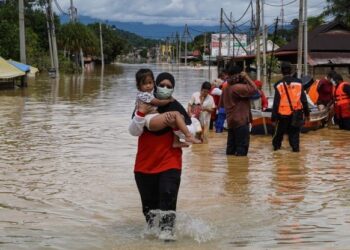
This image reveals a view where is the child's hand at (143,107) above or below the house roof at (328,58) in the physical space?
below

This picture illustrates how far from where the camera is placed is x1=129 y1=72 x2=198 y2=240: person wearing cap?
19.0 feet

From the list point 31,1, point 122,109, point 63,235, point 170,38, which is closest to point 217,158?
point 63,235

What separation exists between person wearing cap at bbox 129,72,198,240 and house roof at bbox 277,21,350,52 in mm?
40146

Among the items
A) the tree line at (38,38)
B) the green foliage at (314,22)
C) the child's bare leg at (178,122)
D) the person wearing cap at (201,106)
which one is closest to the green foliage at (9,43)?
the tree line at (38,38)

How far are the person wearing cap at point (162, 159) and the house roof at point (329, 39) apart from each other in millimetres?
40146

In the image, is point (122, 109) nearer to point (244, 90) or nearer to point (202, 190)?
point (244, 90)

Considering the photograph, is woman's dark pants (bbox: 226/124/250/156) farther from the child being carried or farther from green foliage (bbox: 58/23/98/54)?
green foliage (bbox: 58/23/98/54)

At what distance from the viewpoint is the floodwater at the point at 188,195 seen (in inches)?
243

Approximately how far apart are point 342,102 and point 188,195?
8514 mm

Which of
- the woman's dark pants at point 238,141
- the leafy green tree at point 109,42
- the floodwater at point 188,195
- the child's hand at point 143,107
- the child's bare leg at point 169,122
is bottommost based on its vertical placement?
the floodwater at point 188,195

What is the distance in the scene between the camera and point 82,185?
29.1 feet

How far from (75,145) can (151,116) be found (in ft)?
24.2

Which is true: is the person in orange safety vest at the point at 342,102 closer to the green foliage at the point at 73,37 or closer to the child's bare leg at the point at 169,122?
the child's bare leg at the point at 169,122

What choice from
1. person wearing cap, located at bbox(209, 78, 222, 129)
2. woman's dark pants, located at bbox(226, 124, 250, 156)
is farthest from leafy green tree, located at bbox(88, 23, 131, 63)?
woman's dark pants, located at bbox(226, 124, 250, 156)
